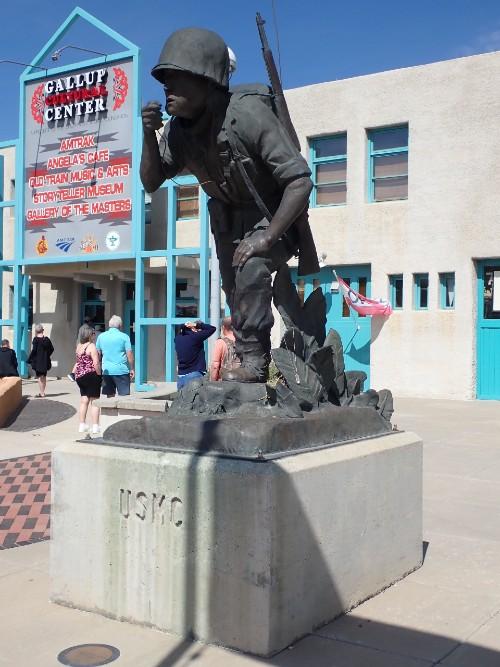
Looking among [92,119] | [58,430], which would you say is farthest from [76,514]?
[92,119]

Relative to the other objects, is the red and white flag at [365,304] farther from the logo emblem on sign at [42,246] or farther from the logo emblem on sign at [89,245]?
the logo emblem on sign at [42,246]

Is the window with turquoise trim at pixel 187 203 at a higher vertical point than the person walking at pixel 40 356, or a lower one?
higher

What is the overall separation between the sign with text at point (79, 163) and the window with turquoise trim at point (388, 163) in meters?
5.74

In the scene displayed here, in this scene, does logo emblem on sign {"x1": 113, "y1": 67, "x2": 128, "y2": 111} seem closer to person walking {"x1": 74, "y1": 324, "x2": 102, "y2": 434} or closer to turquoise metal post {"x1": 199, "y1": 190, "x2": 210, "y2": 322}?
turquoise metal post {"x1": 199, "y1": 190, "x2": 210, "y2": 322}

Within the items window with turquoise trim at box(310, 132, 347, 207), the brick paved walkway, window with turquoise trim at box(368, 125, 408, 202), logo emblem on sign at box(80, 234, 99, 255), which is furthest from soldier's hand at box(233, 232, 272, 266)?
logo emblem on sign at box(80, 234, 99, 255)

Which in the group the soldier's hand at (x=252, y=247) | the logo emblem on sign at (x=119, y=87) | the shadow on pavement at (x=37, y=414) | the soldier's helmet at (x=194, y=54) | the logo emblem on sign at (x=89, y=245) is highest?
the logo emblem on sign at (x=119, y=87)

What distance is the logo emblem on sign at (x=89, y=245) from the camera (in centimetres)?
2011

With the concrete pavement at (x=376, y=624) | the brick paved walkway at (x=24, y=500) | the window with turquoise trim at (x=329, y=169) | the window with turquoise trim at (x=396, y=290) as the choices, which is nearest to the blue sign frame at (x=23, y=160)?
the window with turquoise trim at (x=329, y=169)

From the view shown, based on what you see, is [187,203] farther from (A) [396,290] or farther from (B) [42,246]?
(A) [396,290]

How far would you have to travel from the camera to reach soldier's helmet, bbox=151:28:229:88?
13.1ft

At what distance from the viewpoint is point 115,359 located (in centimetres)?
1146

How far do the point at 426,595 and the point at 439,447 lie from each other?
20.0ft

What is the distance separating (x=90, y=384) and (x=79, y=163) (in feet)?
35.3

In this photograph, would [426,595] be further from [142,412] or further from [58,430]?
[58,430]
